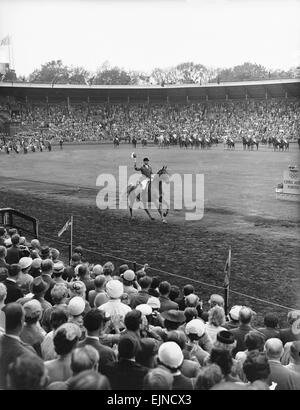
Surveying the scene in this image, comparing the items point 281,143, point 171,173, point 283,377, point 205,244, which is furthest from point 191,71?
point 283,377

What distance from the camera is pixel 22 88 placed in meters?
55.8

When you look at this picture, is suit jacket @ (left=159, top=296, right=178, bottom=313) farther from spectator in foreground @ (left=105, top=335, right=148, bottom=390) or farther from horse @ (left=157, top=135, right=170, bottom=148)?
horse @ (left=157, top=135, right=170, bottom=148)

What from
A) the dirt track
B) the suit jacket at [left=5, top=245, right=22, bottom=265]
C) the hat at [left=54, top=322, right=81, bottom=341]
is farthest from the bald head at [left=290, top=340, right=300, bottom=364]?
the suit jacket at [left=5, top=245, right=22, bottom=265]

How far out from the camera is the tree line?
321 ft

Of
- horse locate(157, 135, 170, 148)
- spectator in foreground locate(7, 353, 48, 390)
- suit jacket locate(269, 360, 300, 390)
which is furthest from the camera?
horse locate(157, 135, 170, 148)

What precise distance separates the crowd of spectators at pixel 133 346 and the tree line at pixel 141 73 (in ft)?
301

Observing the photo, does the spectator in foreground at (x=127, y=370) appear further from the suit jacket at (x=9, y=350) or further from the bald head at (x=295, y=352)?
the bald head at (x=295, y=352)

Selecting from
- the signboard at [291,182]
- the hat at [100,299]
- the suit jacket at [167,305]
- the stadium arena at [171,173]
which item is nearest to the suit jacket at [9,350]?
the hat at [100,299]

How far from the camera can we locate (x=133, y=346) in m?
4.24

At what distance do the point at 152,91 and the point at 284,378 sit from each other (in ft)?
192

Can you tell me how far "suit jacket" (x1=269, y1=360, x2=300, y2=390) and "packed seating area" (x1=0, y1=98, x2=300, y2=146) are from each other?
47.1m

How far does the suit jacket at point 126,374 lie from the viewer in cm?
405

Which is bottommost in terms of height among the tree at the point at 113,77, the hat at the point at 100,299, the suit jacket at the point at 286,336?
the suit jacket at the point at 286,336
